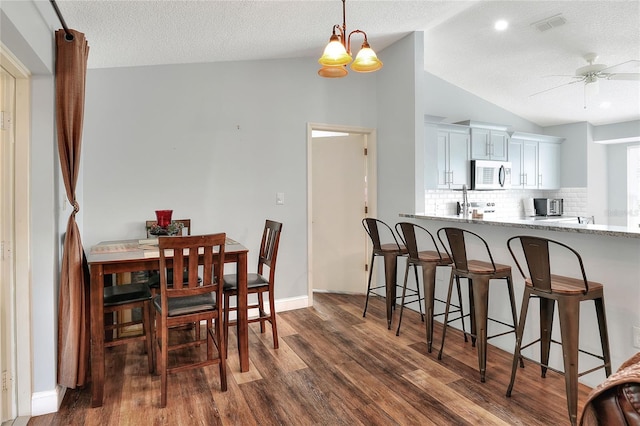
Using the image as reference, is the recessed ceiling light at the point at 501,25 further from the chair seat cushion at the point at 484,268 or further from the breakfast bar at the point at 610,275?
the chair seat cushion at the point at 484,268

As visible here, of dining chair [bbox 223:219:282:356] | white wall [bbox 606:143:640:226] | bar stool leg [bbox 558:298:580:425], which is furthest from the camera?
white wall [bbox 606:143:640:226]

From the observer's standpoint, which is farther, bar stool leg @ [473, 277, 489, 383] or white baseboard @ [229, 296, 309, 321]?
white baseboard @ [229, 296, 309, 321]

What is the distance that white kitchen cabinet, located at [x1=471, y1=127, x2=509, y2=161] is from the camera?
5086mm

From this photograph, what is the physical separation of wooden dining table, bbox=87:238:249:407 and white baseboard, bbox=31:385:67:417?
19 centimetres

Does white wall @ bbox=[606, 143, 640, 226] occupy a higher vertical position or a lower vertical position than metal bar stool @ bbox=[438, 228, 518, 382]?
higher

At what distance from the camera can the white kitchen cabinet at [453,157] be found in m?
4.81

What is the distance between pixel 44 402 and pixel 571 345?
3033mm

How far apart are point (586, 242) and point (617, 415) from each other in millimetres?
1955

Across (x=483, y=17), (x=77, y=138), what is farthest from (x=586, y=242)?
(x=77, y=138)

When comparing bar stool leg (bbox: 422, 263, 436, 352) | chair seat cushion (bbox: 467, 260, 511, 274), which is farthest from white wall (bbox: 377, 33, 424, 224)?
chair seat cushion (bbox: 467, 260, 511, 274)

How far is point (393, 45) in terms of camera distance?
425 centimetres

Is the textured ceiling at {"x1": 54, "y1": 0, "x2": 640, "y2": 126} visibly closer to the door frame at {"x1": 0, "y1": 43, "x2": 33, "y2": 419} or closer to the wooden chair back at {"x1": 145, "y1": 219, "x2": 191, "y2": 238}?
the door frame at {"x1": 0, "y1": 43, "x2": 33, "y2": 419}

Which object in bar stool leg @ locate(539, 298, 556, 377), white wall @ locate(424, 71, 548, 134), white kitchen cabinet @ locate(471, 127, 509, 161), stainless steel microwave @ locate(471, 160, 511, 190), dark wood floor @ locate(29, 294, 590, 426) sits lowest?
dark wood floor @ locate(29, 294, 590, 426)

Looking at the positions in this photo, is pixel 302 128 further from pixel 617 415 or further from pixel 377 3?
pixel 617 415
